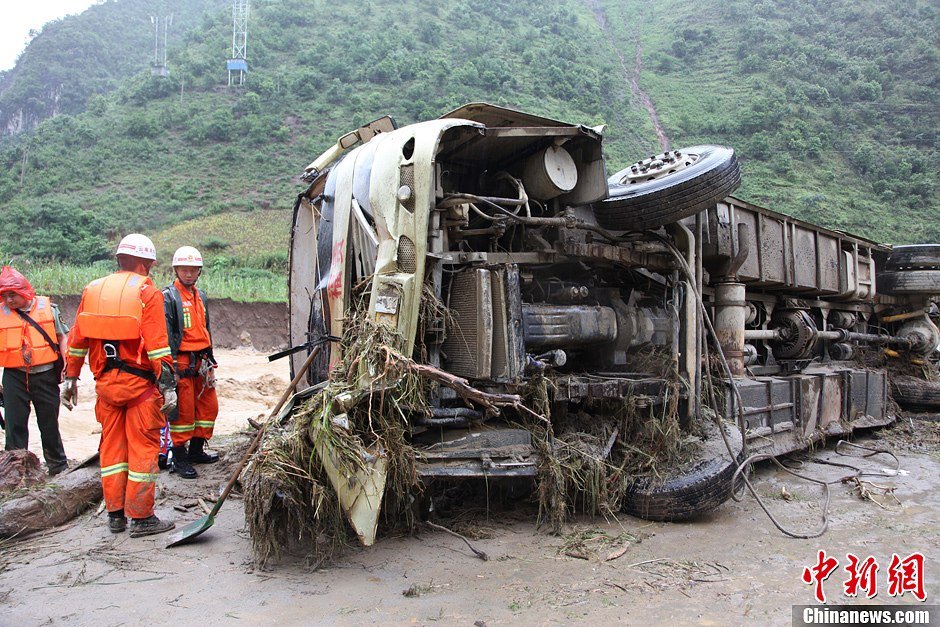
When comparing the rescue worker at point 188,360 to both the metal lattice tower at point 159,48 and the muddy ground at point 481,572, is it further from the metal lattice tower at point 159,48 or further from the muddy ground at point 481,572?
the metal lattice tower at point 159,48

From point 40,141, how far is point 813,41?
51038 millimetres

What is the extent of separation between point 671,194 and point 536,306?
135cm

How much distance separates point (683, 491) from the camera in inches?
163

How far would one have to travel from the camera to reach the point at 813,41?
154 ft

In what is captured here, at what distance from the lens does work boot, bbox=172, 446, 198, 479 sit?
5.15 metres

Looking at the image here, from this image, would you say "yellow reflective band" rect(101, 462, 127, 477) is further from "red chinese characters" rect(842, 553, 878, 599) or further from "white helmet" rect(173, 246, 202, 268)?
"red chinese characters" rect(842, 553, 878, 599)

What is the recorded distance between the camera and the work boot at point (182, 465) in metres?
5.15

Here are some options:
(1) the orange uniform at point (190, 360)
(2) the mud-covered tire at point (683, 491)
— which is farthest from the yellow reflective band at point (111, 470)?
(2) the mud-covered tire at point (683, 491)

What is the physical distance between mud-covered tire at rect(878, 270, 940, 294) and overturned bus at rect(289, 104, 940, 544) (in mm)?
3653

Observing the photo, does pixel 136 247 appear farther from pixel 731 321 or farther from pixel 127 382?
pixel 731 321

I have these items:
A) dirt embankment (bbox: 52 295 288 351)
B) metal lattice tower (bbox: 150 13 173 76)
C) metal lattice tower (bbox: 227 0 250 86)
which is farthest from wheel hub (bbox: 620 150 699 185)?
metal lattice tower (bbox: 150 13 173 76)

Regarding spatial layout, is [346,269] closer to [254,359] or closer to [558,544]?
[558,544]

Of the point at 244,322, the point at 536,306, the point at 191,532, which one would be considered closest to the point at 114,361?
the point at 191,532

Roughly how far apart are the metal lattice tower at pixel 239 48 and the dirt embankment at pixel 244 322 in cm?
3709
